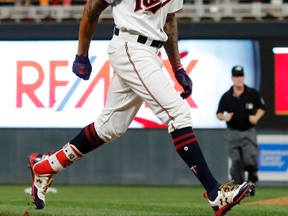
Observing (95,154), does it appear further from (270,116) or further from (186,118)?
(186,118)

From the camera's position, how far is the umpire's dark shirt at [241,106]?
12.3 metres

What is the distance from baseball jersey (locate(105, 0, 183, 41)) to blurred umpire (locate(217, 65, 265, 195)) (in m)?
5.89

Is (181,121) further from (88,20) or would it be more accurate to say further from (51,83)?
(51,83)

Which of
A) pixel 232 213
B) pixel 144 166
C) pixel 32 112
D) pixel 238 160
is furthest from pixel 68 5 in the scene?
pixel 232 213

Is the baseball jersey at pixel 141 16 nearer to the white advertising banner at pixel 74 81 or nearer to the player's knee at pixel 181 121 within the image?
the player's knee at pixel 181 121

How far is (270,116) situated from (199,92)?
1242 mm

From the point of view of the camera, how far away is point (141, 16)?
250 inches

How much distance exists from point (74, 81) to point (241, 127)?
14.8ft

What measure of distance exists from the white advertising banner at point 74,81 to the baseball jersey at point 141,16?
30.7 ft

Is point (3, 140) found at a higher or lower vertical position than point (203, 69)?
lower

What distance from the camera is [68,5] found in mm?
17719

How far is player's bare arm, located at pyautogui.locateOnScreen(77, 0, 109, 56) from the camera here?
6.39 m

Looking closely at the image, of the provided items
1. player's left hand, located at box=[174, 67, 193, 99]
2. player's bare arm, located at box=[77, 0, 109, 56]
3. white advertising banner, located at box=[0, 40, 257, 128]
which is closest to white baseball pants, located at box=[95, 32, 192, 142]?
player's bare arm, located at box=[77, 0, 109, 56]

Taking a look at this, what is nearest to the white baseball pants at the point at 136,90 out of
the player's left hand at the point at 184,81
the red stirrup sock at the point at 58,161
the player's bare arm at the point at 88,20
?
the player's bare arm at the point at 88,20
